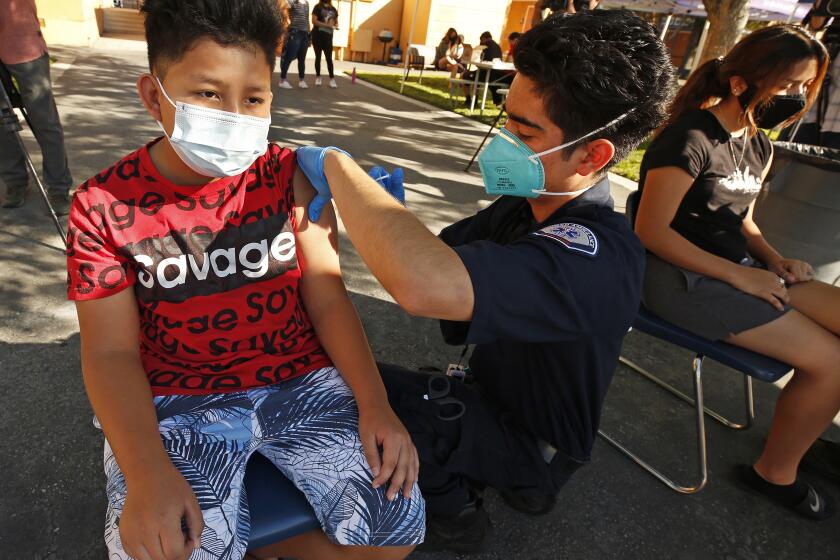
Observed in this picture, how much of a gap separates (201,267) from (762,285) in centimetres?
194

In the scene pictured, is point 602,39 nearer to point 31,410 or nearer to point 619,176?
point 31,410

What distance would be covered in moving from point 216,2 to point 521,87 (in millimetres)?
764

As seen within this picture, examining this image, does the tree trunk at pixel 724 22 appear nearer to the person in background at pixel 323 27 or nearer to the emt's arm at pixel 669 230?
the emt's arm at pixel 669 230

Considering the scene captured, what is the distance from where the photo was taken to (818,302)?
196cm

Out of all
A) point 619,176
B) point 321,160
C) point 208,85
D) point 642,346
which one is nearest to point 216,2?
point 208,85

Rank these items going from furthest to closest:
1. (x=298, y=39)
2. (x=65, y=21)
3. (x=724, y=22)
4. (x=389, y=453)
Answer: (x=65, y=21), (x=298, y=39), (x=724, y=22), (x=389, y=453)

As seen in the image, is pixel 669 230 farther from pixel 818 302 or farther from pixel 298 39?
pixel 298 39

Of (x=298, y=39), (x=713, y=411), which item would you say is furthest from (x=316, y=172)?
(x=298, y=39)

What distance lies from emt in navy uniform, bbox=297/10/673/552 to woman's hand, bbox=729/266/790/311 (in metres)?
0.91

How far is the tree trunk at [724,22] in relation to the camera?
5.93 m

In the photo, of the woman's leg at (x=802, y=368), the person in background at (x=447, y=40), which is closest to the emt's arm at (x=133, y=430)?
the woman's leg at (x=802, y=368)

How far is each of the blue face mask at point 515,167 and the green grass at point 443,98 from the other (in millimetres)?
5078

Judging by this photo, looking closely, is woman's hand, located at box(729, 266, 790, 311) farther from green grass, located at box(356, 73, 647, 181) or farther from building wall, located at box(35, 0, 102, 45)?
building wall, located at box(35, 0, 102, 45)

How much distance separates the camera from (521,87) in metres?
1.30
